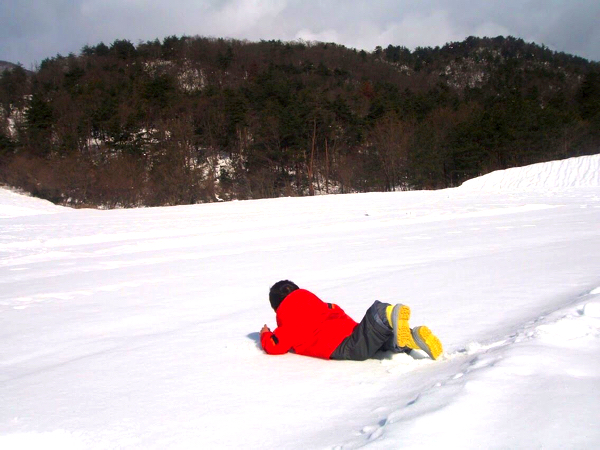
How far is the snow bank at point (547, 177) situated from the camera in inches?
1166

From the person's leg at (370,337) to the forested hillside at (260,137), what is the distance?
43359 mm

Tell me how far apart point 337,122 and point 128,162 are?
20573 millimetres

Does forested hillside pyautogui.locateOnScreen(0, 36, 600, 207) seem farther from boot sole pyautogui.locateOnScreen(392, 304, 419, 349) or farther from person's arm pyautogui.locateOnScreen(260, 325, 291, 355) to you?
boot sole pyautogui.locateOnScreen(392, 304, 419, 349)

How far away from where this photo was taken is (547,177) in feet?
101

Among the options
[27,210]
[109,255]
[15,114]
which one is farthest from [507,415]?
A: [15,114]

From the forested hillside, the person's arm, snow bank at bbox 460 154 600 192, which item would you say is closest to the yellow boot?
the person's arm

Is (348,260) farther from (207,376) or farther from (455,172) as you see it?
(455,172)

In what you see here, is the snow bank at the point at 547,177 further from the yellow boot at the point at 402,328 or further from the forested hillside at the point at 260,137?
the yellow boot at the point at 402,328

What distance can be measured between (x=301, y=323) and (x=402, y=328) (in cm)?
82

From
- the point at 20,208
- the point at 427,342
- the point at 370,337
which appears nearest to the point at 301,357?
the point at 370,337

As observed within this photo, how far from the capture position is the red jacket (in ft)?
12.9

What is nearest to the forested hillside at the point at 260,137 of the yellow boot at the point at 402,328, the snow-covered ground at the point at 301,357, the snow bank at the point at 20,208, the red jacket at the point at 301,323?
the snow bank at the point at 20,208

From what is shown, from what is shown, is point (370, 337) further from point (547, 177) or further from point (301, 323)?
point (547, 177)

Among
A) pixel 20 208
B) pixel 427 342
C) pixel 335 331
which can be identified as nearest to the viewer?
pixel 427 342
